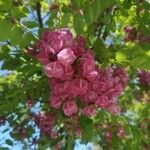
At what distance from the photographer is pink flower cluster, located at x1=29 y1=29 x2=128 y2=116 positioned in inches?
96.0

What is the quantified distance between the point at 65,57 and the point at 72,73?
13 cm

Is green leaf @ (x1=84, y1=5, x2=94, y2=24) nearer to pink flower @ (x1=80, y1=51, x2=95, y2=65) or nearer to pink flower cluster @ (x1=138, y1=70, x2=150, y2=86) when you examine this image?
pink flower @ (x1=80, y1=51, x2=95, y2=65)

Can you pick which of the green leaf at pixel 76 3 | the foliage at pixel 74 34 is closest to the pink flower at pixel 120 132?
the foliage at pixel 74 34

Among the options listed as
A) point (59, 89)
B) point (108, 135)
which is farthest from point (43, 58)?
point (108, 135)

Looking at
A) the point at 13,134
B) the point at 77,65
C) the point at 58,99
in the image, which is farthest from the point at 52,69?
the point at 13,134

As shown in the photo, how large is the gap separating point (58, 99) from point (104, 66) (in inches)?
13.1

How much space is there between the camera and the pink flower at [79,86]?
8.25 feet

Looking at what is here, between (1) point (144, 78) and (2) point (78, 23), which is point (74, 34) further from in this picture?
(1) point (144, 78)

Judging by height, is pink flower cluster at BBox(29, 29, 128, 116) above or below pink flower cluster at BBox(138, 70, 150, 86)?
below

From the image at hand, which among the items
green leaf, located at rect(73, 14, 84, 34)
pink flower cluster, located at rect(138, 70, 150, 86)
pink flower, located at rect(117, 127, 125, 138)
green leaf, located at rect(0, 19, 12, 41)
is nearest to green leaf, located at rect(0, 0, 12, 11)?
green leaf, located at rect(0, 19, 12, 41)

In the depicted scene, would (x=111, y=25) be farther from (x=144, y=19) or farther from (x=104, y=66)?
(x=104, y=66)

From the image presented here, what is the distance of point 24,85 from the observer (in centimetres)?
315

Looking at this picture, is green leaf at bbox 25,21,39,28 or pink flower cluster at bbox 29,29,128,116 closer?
pink flower cluster at bbox 29,29,128,116

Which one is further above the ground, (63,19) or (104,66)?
(63,19)
